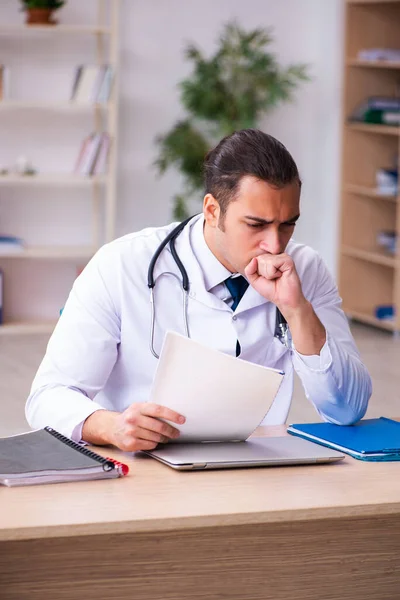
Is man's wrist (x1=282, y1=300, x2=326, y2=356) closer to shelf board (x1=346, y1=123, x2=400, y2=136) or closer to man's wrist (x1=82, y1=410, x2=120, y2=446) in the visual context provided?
man's wrist (x1=82, y1=410, x2=120, y2=446)

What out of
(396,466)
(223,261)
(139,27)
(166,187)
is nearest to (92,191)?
(166,187)

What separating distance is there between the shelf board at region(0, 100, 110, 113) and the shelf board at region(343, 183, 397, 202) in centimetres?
166

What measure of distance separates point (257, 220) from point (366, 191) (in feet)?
15.4

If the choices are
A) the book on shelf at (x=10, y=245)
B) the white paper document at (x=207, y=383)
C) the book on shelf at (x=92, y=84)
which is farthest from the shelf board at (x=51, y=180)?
the white paper document at (x=207, y=383)

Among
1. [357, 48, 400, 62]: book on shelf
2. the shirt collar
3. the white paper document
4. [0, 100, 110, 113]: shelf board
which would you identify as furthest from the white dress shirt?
[357, 48, 400, 62]: book on shelf

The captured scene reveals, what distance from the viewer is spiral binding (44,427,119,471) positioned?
1663mm

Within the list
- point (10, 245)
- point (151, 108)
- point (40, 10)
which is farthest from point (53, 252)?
point (40, 10)

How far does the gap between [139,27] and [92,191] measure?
110cm

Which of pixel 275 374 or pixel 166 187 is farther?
pixel 166 187

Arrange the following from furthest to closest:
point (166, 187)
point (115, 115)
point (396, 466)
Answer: point (166, 187), point (115, 115), point (396, 466)

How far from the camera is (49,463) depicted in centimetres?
166

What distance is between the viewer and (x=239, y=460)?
1.76 meters

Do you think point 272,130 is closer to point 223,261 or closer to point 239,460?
point 223,261

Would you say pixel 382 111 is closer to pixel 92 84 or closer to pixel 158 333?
pixel 92 84
